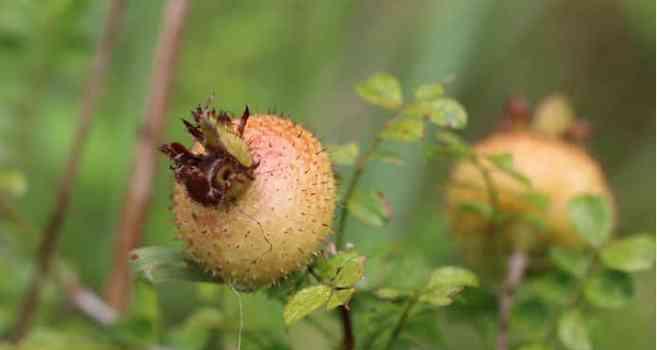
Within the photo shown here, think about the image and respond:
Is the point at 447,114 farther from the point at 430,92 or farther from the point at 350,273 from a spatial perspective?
the point at 350,273

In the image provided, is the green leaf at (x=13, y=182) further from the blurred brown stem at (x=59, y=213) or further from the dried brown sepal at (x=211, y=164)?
the dried brown sepal at (x=211, y=164)

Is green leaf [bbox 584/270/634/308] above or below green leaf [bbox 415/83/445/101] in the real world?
below

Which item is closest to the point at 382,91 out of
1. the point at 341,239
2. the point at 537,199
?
the point at 341,239

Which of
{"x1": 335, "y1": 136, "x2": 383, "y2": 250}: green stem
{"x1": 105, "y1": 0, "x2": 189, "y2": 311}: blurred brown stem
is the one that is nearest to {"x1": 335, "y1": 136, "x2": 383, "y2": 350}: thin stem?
{"x1": 335, "y1": 136, "x2": 383, "y2": 250}: green stem

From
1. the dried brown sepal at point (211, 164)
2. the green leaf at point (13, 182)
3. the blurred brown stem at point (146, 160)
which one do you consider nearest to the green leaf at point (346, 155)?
the dried brown sepal at point (211, 164)

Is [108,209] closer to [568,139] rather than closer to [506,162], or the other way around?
[568,139]

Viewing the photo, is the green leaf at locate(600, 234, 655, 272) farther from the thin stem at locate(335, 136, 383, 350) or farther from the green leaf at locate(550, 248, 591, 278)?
the thin stem at locate(335, 136, 383, 350)

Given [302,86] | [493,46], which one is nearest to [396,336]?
[302,86]
